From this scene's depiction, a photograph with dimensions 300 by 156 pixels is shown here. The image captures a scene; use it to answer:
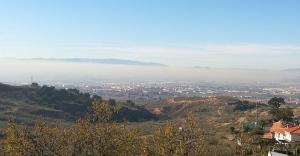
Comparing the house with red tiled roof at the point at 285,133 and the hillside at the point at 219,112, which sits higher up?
the house with red tiled roof at the point at 285,133

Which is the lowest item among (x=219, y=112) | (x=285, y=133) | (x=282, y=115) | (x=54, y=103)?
(x=219, y=112)

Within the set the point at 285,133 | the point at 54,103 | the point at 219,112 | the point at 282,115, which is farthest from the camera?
the point at 54,103

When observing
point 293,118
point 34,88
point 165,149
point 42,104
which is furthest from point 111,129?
point 34,88

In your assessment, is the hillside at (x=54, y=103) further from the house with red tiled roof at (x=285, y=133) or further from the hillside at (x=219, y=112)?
the house with red tiled roof at (x=285, y=133)

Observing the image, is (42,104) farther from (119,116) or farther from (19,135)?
(19,135)

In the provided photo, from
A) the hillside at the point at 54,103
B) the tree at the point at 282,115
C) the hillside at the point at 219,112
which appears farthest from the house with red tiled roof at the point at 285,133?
the hillside at the point at 54,103

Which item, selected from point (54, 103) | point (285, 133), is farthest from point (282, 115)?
point (54, 103)

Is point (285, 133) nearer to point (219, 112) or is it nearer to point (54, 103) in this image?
point (219, 112)

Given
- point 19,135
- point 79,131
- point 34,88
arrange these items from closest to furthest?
1. point 19,135
2. point 79,131
3. point 34,88
